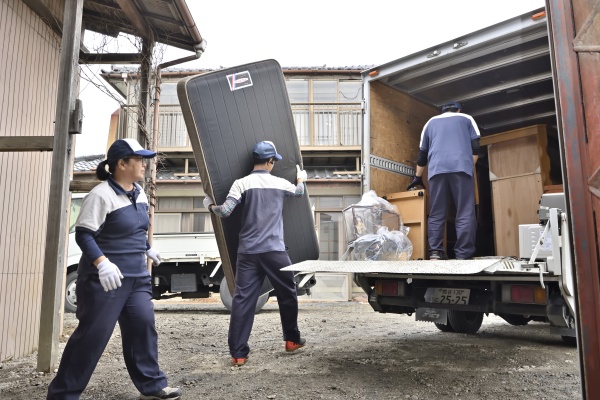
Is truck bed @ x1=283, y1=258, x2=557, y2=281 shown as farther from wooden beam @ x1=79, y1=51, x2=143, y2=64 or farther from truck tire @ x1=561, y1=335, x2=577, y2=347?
wooden beam @ x1=79, y1=51, x2=143, y2=64

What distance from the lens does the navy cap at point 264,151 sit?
14.2 ft

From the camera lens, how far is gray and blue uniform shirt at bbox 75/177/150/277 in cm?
280

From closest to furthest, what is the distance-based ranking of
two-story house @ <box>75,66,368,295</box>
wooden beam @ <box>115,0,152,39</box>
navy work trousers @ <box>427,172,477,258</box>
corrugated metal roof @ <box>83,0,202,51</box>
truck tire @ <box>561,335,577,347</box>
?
navy work trousers @ <box>427,172,477,258</box> < truck tire @ <box>561,335,577,347</box> < wooden beam @ <box>115,0,152,39</box> < corrugated metal roof @ <box>83,0,202,51</box> < two-story house @ <box>75,66,368,295</box>

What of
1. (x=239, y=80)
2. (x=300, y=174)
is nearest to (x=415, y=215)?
(x=300, y=174)

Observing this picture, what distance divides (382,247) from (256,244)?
1.10 meters

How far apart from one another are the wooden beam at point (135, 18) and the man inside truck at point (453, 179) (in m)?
3.21

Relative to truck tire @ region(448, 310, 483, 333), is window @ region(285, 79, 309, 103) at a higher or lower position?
higher

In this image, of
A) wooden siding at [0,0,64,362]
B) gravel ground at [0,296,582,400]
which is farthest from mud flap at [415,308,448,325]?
wooden siding at [0,0,64,362]

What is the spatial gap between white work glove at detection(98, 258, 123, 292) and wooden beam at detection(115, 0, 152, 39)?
331cm

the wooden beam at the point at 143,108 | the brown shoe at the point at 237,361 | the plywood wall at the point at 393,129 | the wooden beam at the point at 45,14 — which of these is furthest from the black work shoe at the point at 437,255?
the wooden beam at the point at 45,14

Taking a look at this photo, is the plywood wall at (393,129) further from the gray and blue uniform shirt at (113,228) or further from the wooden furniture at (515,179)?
the gray and blue uniform shirt at (113,228)

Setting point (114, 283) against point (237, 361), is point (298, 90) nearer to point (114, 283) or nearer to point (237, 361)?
point (237, 361)

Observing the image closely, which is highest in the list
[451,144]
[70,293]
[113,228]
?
[451,144]

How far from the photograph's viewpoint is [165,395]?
124 inches
